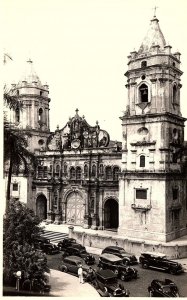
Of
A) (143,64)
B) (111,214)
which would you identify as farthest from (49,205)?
(143,64)

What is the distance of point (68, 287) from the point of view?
2217cm

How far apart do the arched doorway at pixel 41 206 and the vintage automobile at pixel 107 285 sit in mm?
24953

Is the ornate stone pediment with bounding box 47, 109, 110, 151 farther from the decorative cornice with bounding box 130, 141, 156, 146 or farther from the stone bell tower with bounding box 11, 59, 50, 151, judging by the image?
the decorative cornice with bounding box 130, 141, 156, 146

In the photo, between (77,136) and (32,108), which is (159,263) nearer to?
(77,136)

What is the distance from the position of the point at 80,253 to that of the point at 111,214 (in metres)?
12.6

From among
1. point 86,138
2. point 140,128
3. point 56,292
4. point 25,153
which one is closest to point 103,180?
point 86,138

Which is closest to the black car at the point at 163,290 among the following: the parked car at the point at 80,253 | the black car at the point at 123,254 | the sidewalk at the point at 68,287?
the sidewalk at the point at 68,287

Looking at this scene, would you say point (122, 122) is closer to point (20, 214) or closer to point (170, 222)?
point (170, 222)

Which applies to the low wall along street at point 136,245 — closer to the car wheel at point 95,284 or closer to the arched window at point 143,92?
the car wheel at point 95,284

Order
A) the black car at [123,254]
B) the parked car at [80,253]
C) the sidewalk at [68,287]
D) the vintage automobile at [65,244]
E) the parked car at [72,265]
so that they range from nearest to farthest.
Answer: the sidewalk at [68,287] → the parked car at [72,265] → the black car at [123,254] → the parked car at [80,253] → the vintage automobile at [65,244]

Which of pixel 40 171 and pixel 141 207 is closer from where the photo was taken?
pixel 141 207

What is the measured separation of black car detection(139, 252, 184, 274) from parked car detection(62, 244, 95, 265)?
3.90 meters

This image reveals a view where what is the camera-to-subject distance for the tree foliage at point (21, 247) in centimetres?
2053

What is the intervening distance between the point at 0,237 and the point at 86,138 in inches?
950
